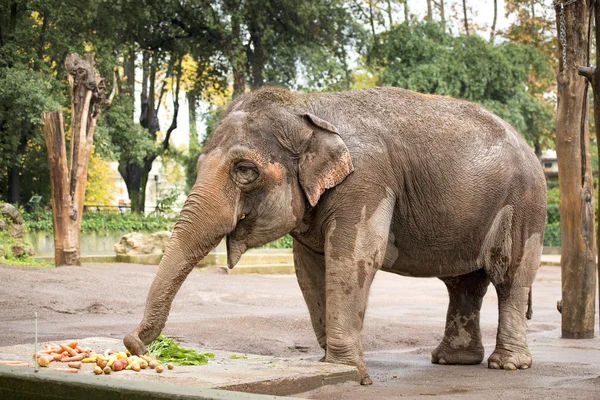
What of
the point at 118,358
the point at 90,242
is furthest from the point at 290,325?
the point at 90,242

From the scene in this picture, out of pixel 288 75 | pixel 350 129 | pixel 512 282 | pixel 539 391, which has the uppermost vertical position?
pixel 288 75

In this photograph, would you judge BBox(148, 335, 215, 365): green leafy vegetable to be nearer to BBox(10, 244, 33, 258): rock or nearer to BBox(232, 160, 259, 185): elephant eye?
BBox(232, 160, 259, 185): elephant eye

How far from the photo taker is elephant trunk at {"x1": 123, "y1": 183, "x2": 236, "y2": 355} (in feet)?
20.9

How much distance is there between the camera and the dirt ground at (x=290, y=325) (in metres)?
7.11

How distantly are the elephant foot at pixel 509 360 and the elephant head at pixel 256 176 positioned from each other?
2.37 meters

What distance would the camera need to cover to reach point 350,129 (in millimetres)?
7297

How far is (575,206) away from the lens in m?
11.2

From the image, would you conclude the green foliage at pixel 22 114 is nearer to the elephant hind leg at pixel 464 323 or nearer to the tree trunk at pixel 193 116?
the tree trunk at pixel 193 116

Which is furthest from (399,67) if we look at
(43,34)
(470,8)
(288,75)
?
(43,34)

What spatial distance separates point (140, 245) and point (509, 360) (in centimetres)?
1676

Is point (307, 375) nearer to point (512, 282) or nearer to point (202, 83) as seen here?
point (512, 282)

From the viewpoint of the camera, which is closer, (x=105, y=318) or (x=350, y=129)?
(x=350, y=129)

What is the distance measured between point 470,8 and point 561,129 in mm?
36527

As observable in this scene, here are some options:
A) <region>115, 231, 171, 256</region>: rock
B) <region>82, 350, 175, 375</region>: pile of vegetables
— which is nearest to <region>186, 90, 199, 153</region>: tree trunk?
<region>115, 231, 171, 256</region>: rock
